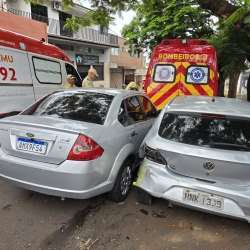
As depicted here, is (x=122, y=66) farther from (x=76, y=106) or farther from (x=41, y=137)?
(x=41, y=137)

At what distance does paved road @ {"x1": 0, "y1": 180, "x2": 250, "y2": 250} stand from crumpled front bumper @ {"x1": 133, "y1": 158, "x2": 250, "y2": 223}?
16.2 inches

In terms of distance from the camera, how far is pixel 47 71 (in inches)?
244

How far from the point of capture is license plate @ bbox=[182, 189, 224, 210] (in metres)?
2.21

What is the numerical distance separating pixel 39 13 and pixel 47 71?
12.0 m

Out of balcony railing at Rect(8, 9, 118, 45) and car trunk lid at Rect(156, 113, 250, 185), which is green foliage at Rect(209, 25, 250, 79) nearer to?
car trunk lid at Rect(156, 113, 250, 185)

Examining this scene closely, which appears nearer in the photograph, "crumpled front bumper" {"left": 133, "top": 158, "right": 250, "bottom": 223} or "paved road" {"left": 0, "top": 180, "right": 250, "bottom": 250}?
"crumpled front bumper" {"left": 133, "top": 158, "right": 250, "bottom": 223}

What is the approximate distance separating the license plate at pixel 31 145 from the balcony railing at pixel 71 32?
38.0 ft

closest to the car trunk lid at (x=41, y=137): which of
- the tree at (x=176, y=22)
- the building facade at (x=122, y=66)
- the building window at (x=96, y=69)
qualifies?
the tree at (x=176, y=22)

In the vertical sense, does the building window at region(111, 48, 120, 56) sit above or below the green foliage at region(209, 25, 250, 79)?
above

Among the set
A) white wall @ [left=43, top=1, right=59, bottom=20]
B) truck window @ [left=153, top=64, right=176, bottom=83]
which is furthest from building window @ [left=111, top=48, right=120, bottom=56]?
truck window @ [left=153, top=64, right=176, bottom=83]

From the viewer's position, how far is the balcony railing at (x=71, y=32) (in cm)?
1468

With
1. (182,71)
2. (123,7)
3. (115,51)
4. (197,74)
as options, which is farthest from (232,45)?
(115,51)

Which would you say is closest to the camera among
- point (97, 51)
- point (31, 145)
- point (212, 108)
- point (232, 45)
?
point (31, 145)

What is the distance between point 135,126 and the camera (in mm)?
3430
